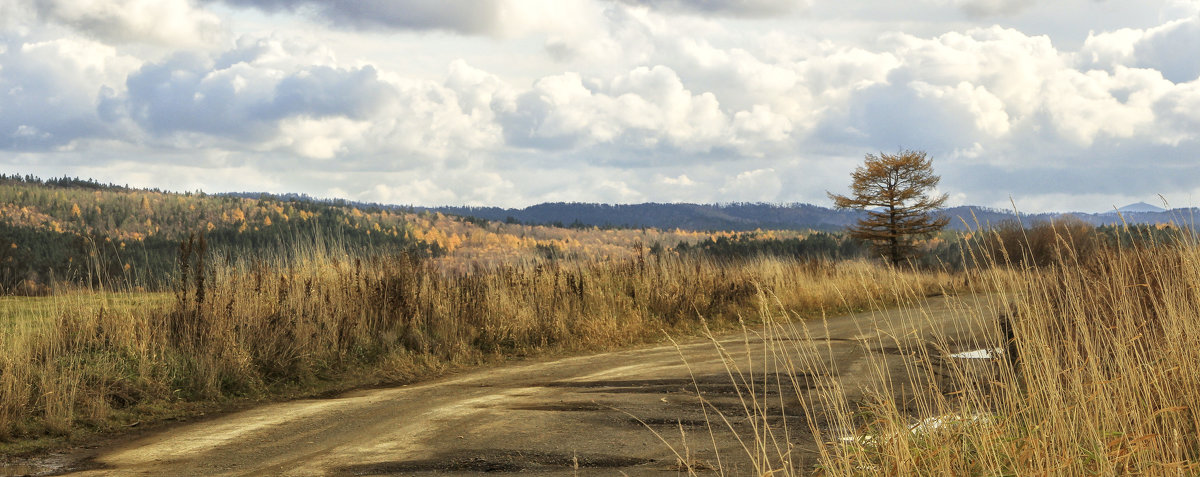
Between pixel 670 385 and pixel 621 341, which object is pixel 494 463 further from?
pixel 621 341

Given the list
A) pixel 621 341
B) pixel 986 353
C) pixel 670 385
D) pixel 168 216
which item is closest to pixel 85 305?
pixel 670 385

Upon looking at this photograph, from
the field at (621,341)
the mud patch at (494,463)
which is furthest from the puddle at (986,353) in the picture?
the mud patch at (494,463)

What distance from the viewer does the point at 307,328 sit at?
11617 millimetres

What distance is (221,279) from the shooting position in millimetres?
12445

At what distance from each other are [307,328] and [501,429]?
5.10 metres

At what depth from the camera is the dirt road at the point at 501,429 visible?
253 inches

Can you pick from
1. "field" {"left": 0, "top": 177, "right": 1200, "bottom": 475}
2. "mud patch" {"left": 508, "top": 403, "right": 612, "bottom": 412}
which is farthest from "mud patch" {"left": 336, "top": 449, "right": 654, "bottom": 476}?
"mud patch" {"left": 508, "top": 403, "right": 612, "bottom": 412}

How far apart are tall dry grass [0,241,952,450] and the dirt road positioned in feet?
3.64

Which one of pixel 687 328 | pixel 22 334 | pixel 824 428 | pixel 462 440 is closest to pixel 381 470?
pixel 462 440

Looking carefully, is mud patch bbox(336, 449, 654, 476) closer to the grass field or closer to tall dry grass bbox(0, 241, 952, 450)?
tall dry grass bbox(0, 241, 952, 450)

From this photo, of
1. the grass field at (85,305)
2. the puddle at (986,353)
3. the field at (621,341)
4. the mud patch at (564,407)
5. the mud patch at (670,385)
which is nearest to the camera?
the field at (621,341)

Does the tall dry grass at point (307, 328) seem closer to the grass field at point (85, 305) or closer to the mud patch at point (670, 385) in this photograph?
the grass field at point (85, 305)

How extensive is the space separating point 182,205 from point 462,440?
10895 cm

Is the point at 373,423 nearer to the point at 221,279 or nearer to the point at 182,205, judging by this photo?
the point at 221,279
